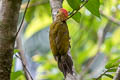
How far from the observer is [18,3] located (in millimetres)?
847

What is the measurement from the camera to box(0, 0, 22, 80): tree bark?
33.3 inches

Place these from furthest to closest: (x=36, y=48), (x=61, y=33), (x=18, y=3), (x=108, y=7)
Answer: (x=36, y=48) < (x=108, y=7) < (x=61, y=33) < (x=18, y=3)

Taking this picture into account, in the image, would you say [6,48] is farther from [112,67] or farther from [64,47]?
[112,67]

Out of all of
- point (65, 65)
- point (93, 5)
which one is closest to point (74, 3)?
point (93, 5)

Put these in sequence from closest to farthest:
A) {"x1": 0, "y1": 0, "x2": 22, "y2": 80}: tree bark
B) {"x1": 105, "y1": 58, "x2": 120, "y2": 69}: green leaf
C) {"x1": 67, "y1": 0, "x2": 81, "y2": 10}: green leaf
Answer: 1. {"x1": 0, "y1": 0, "x2": 22, "y2": 80}: tree bark
2. {"x1": 67, "y1": 0, "x2": 81, "y2": 10}: green leaf
3. {"x1": 105, "y1": 58, "x2": 120, "y2": 69}: green leaf

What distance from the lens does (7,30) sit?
0.86 meters

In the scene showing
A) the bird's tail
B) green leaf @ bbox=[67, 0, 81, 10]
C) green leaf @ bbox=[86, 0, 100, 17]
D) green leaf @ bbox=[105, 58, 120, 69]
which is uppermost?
green leaf @ bbox=[67, 0, 81, 10]

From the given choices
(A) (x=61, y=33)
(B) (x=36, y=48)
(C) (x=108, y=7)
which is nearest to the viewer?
(A) (x=61, y=33)

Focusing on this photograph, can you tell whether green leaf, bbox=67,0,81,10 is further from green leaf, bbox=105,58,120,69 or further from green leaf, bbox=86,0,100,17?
green leaf, bbox=105,58,120,69

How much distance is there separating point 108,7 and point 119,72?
6.95 ft

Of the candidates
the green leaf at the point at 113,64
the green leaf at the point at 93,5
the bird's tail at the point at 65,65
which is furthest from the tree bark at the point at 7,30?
the green leaf at the point at 113,64

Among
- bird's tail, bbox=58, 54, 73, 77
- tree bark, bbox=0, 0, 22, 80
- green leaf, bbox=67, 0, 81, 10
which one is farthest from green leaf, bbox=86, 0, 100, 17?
tree bark, bbox=0, 0, 22, 80

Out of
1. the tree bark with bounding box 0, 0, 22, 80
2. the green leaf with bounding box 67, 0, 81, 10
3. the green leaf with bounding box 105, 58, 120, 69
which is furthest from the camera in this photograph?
the green leaf with bounding box 105, 58, 120, 69

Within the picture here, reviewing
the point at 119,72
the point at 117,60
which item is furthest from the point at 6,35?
the point at 117,60
